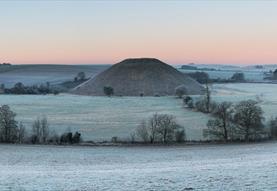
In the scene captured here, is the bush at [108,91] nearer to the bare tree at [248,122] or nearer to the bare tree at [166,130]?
the bare tree at [166,130]

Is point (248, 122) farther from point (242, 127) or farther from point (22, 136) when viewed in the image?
point (22, 136)

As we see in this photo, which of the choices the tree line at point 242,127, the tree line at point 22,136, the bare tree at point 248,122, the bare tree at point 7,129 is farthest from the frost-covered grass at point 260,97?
the bare tree at point 7,129

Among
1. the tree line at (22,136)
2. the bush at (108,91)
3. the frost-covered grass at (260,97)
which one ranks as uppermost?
the bush at (108,91)

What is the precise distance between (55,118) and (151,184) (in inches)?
2335

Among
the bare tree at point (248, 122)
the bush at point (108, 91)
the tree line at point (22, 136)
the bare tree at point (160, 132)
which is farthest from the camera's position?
the bush at point (108, 91)

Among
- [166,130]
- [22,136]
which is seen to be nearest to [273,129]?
[166,130]

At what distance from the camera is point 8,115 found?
51094mm

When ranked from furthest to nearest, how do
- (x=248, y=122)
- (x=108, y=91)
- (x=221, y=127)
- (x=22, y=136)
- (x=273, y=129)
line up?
1. (x=108, y=91)
2. (x=221, y=127)
3. (x=273, y=129)
4. (x=22, y=136)
5. (x=248, y=122)

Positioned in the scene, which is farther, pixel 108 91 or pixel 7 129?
pixel 108 91

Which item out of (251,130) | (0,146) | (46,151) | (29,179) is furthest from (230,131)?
(29,179)

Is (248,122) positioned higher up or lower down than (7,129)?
higher up

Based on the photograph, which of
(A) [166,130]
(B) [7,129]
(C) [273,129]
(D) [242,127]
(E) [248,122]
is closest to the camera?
(B) [7,129]

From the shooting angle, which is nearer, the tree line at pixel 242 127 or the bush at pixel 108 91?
the tree line at pixel 242 127

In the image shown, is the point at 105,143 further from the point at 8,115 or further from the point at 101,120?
the point at 101,120
